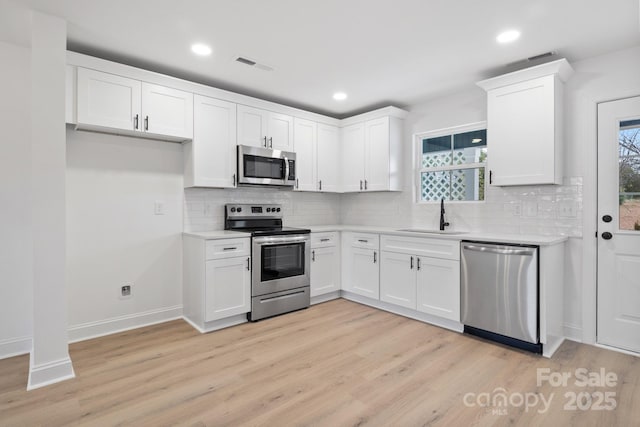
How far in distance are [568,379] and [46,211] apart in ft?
12.2

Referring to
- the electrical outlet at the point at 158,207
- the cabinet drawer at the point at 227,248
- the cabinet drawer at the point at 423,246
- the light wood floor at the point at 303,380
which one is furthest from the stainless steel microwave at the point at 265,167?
the light wood floor at the point at 303,380

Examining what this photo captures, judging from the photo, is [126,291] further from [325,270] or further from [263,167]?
[325,270]

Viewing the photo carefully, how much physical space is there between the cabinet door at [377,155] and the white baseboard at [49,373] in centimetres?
345

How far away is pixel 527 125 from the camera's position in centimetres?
300

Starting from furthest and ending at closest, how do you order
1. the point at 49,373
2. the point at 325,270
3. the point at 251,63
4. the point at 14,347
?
the point at 325,270 < the point at 251,63 < the point at 14,347 < the point at 49,373

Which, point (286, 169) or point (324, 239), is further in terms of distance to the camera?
point (324, 239)

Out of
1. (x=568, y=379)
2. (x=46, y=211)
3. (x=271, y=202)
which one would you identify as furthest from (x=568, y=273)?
(x=46, y=211)

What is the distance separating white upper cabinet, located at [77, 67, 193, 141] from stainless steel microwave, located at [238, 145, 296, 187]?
598 millimetres

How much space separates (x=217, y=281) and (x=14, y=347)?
1.62 meters

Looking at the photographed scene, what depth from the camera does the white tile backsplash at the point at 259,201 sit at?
371 cm

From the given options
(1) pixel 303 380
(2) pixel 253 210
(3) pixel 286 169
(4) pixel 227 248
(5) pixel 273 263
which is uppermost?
(3) pixel 286 169

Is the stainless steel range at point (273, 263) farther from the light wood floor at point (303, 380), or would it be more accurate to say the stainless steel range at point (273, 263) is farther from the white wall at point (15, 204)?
the white wall at point (15, 204)

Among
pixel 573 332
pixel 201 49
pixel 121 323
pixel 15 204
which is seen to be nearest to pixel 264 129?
pixel 201 49

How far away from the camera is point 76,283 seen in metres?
3.03
